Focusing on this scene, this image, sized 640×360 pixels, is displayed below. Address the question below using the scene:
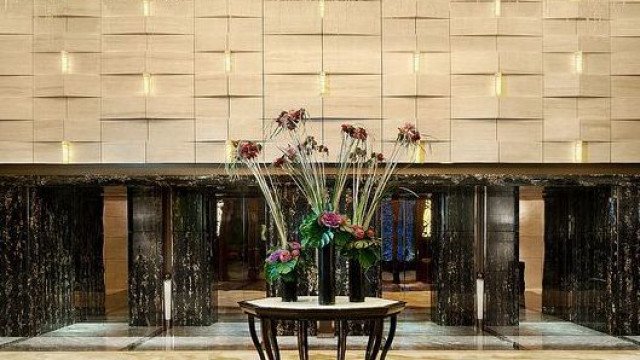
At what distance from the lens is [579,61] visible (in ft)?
32.8

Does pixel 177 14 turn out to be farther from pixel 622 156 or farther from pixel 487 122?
pixel 622 156

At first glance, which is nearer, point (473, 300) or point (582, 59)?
point (582, 59)

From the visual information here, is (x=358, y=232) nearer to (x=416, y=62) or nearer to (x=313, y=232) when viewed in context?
(x=313, y=232)

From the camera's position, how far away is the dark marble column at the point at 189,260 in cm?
1087

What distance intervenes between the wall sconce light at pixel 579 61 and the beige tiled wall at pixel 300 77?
0.06 feet

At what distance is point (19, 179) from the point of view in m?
10.0

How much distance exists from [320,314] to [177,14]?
4.96 metres

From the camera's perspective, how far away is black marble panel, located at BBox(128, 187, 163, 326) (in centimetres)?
1089

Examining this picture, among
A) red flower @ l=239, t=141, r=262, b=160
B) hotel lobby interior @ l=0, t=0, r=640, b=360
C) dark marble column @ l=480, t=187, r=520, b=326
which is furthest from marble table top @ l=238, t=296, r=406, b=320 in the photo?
dark marble column @ l=480, t=187, r=520, b=326

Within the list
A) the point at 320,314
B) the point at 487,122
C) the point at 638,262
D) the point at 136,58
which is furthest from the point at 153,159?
the point at 638,262

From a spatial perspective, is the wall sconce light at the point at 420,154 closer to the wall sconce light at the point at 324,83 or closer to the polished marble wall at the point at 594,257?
the wall sconce light at the point at 324,83

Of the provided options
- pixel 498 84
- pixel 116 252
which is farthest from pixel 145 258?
pixel 498 84

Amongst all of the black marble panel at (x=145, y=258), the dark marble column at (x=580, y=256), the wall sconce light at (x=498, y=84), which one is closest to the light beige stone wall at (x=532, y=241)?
the dark marble column at (x=580, y=256)

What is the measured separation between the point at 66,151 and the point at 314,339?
10.8ft
